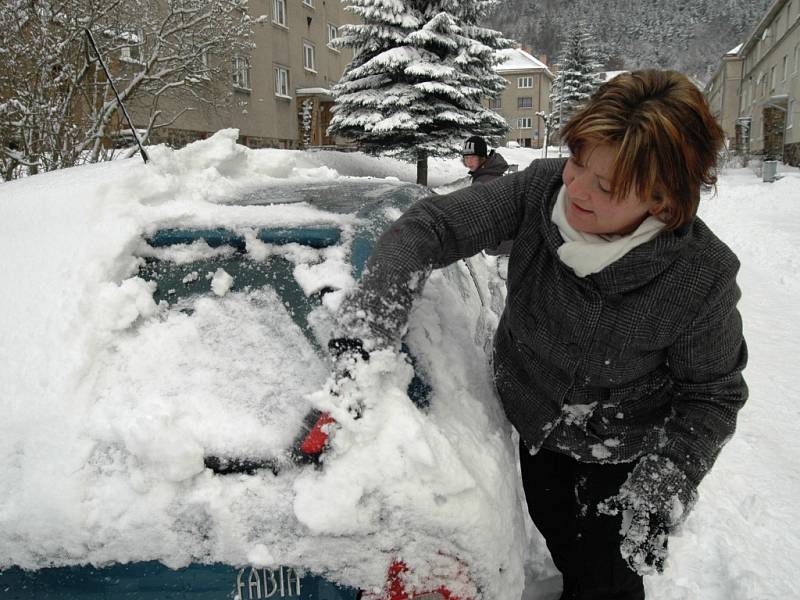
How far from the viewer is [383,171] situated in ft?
60.1

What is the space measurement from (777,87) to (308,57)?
940 inches

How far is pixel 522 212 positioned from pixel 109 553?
4.45 feet

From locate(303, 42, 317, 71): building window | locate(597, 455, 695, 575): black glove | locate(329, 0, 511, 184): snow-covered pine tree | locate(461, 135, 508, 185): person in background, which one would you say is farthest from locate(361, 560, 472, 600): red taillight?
locate(303, 42, 317, 71): building window

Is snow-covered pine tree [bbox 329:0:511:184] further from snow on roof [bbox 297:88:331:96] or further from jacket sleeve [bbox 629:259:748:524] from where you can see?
jacket sleeve [bbox 629:259:748:524]

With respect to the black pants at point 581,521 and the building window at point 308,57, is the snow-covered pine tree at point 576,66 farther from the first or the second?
the black pants at point 581,521

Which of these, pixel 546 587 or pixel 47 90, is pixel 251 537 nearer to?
pixel 546 587

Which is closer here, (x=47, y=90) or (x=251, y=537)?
(x=251, y=537)

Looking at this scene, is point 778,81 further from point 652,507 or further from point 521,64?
point 652,507

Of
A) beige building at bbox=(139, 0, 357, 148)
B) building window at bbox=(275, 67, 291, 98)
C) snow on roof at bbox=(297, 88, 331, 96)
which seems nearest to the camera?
beige building at bbox=(139, 0, 357, 148)

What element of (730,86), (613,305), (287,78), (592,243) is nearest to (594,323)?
(613,305)

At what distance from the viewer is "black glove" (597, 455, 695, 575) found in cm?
164

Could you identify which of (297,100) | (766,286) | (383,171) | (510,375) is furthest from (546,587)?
(297,100)

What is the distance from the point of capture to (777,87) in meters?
30.5

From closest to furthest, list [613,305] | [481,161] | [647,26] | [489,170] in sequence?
[613,305]
[489,170]
[481,161]
[647,26]
